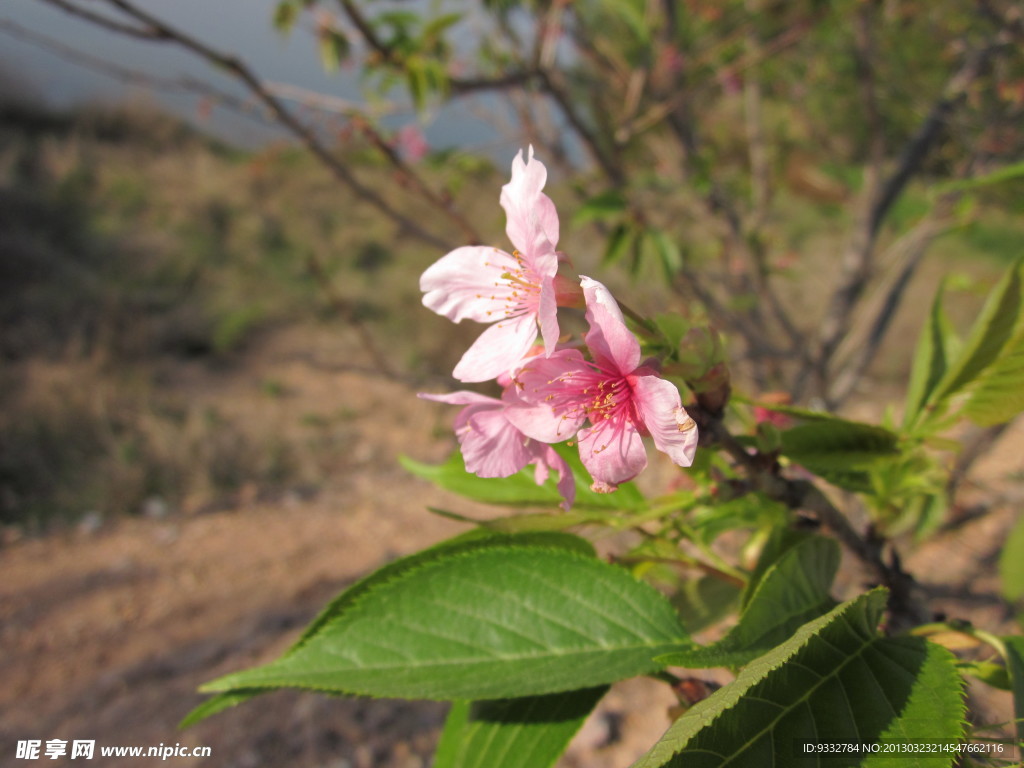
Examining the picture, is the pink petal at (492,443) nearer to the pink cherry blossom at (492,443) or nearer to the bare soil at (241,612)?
the pink cherry blossom at (492,443)

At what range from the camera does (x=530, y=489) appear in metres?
0.89

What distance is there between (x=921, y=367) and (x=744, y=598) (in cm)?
47

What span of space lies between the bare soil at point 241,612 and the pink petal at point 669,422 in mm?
1281

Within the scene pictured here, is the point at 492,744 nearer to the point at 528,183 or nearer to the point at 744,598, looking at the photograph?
the point at 744,598

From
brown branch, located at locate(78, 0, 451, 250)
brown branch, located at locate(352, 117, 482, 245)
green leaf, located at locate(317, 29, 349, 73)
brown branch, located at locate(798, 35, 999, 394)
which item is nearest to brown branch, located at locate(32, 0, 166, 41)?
brown branch, located at locate(78, 0, 451, 250)

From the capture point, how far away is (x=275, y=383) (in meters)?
6.18

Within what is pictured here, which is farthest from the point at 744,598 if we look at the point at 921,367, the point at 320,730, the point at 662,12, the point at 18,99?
the point at 18,99

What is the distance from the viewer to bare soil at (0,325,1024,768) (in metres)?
1.99

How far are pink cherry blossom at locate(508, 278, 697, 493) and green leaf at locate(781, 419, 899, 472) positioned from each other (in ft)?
0.62

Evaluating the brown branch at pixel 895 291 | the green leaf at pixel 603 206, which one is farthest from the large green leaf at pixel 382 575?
the brown branch at pixel 895 291

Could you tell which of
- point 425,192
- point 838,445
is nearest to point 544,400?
point 838,445

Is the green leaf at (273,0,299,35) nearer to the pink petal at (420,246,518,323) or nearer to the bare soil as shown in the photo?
the bare soil

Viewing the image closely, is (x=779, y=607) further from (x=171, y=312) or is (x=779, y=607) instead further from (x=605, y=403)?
(x=171, y=312)

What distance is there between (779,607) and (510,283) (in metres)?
0.49
